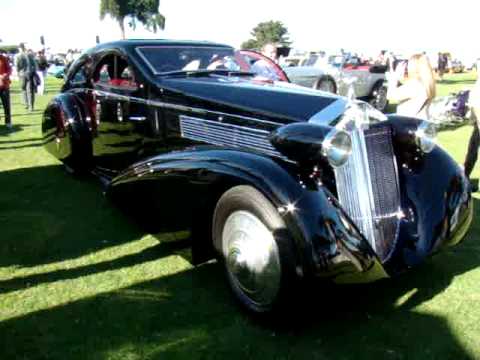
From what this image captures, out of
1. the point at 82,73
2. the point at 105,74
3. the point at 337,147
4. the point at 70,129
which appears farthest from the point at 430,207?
the point at 82,73

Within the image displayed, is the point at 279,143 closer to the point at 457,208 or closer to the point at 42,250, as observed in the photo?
the point at 457,208

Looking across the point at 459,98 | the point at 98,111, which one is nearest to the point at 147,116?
the point at 98,111

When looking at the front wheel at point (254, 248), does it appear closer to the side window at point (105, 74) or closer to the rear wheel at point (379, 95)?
the side window at point (105, 74)

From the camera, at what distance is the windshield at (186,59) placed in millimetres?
4402

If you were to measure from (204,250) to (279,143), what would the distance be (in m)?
1.02

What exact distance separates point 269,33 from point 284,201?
8048 cm

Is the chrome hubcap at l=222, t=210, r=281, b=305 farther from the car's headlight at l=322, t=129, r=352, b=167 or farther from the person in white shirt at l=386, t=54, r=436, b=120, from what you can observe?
the person in white shirt at l=386, t=54, r=436, b=120

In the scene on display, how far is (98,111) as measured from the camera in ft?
17.0

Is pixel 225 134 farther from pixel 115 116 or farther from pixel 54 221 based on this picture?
pixel 54 221

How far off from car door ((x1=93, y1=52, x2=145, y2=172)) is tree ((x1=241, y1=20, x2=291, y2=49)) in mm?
73888

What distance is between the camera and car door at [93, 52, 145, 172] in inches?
178

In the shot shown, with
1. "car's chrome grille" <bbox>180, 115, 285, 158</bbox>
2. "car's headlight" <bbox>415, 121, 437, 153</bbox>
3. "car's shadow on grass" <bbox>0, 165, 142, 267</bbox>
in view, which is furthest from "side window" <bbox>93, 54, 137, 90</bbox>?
"car's headlight" <bbox>415, 121, 437, 153</bbox>

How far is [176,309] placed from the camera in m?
3.04

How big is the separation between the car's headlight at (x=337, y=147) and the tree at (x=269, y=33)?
7640cm
